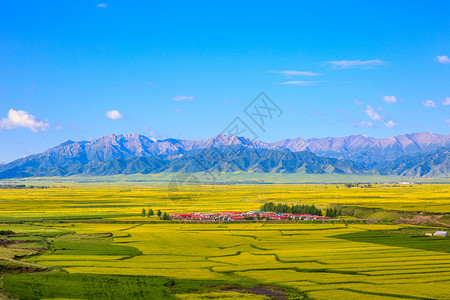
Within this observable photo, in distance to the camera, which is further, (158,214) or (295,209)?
(295,209)

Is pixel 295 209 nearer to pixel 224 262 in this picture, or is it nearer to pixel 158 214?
pixel 158 214

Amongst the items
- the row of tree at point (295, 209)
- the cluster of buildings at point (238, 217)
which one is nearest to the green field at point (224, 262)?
the cluster of buildings at point (238, 217)

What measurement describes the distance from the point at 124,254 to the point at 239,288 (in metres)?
20.4

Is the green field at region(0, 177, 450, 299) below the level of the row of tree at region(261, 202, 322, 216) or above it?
above

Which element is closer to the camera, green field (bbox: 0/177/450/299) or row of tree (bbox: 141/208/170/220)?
green field (bbox: 0/177/450/299)

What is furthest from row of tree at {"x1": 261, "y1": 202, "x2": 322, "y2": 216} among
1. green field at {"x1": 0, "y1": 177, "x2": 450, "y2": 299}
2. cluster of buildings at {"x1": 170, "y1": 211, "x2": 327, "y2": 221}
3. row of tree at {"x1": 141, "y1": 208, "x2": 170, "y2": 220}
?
row of tree at {"x1": 141, "y1": 208, "x2": 170, "y2": 220}

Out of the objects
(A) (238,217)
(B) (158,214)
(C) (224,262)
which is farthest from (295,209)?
(C) (224,262)

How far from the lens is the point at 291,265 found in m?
46.5

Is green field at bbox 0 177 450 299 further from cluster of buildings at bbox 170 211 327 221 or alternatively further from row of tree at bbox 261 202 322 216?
row of tree at bbox 261 202 322 216

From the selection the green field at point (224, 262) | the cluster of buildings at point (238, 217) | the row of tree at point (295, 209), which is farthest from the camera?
A: the row of tree at point (295, 209)

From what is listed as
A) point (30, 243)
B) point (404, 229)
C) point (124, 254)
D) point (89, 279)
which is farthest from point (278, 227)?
point (89, 279)

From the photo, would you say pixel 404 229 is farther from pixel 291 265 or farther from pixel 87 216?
pixel 87 216

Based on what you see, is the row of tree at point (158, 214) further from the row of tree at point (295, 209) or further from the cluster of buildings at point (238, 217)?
the row of tree at point (295, 209)

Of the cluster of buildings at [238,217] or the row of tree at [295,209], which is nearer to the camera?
the cluster of buildings at [238,217]
